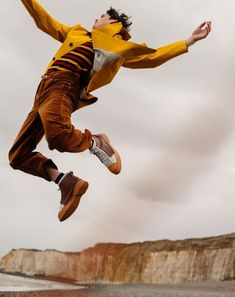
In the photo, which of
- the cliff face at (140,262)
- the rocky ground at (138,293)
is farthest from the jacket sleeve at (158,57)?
the cliff face at (140,262)

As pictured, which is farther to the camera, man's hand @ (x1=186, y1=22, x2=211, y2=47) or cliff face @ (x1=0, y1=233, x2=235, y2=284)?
cliff face @ (x1=0, y1=233, x2=235, y2=284)

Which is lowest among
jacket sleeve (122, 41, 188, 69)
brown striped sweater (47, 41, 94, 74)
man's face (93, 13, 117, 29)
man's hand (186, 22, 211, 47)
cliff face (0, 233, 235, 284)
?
brown striped sweater (47, 41, 94, 74)

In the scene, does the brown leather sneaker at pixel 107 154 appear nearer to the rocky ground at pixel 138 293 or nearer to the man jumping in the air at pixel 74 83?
the man jumping in the air at pixel 74 83

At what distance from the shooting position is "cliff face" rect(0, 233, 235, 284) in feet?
121

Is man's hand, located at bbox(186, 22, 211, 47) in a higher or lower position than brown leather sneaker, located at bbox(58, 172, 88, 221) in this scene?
higher

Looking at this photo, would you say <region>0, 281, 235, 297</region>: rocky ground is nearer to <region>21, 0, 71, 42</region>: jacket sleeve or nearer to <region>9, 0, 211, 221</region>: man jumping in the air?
<region>9, 0, 211, 221</region>: man jumping in the air

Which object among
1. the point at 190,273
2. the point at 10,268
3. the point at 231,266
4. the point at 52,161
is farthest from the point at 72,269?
the point at 52,161

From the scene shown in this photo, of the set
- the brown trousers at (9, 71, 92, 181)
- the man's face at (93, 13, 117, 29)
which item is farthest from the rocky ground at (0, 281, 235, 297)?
the man's face at (93, 13, 117, 29)

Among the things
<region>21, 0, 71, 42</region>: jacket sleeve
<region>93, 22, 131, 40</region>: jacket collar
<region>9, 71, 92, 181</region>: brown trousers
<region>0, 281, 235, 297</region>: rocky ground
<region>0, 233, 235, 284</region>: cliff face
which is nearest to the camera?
<region>9, 71, 92, 181</region>: brown trousers

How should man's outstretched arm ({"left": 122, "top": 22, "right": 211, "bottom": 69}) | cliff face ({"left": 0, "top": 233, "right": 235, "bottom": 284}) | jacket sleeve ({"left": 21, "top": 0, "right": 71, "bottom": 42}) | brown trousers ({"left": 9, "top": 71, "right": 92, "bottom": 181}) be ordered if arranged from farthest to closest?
cliff face ({"left": 0, "top": 233, "right": 235, "bottom": 284}) < jacket sleeve ({"left": 21, "top": 0, "right": 71, "bottom": 42}) < man's outstretched arm ({"left": 122, "top": 22, "right": 211, "bottom": 69}) < brown trousers ({"left": 9, "top": 71, "right": 92, "bottom": 181})

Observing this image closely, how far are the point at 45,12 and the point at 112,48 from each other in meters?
1.23

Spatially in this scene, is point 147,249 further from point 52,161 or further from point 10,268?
point 52,161

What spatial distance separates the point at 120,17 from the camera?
689cm

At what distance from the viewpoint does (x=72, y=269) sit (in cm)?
5469
